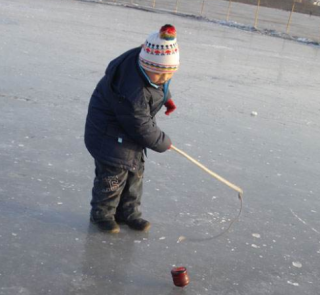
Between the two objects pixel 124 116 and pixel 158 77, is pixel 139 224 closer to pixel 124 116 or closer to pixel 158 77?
pixel 124 116

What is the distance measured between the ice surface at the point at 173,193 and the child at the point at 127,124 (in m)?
0.18

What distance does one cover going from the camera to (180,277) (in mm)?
2959

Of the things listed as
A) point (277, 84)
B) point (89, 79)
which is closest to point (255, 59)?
point (277, 84)

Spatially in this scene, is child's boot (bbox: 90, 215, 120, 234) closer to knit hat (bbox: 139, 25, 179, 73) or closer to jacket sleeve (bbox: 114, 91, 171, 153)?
jacket sleeve (bbox: 114, 91, 171, 153)

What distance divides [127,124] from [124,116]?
0.05 metres

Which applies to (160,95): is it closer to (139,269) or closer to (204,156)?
(139,269)

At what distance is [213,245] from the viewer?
11.6ft

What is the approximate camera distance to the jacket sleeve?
3191 mm

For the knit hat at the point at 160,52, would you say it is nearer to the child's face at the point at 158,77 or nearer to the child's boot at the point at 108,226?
the child's face at the point at 158,77

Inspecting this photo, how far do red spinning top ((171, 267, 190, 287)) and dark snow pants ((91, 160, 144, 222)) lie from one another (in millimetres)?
698

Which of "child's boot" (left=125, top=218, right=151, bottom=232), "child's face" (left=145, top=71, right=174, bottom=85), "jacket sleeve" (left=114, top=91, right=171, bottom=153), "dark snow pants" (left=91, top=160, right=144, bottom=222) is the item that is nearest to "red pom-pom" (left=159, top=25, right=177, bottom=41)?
"child's face" (left=145, top=71, right=174, bottom=85)

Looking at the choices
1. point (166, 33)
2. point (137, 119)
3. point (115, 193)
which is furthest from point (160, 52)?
point (115, 193)

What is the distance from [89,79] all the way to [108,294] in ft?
16.0

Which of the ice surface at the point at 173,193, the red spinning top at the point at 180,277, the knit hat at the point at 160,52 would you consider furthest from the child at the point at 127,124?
the red spinning top at the point at 180,277
